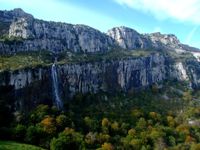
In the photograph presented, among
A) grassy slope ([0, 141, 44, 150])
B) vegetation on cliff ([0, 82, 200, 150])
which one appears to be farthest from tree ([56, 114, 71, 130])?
grassy slope ([0, 141, 44, 150])

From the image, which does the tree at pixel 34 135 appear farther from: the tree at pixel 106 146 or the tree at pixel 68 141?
the tree at pixel 106 146

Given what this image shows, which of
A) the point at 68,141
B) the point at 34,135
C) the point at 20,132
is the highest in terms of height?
the point at 20,132

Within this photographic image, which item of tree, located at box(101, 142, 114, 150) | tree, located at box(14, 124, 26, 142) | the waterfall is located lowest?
tree, located at box(101, 142, 114, 150)

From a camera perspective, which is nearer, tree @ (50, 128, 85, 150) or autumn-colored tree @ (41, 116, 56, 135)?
tree @ (50, 128, 85, 150)

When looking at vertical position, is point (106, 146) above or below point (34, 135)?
below

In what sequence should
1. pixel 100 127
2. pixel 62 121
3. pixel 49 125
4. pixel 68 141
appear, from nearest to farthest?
pixel 68 141 < pixel 49 125 < pixel 62 121 < pixel 100 127

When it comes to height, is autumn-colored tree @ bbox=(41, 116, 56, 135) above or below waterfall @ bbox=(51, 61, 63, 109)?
below

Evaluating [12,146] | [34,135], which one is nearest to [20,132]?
[34,135]

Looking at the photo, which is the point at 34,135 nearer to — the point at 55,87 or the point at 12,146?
the point at 12,146

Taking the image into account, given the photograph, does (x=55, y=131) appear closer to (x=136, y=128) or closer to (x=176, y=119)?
(x=136, y=128)

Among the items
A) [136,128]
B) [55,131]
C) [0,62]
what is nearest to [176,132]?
[136,128]

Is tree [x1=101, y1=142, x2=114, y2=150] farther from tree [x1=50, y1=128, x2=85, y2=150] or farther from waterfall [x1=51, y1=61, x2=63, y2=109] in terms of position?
waterfall [x1=51, y1=61, x2=63, y2=109]

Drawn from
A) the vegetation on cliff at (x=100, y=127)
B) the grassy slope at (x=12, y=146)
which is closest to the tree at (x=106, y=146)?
the vegetation on cliff at (x=100, y=127)
